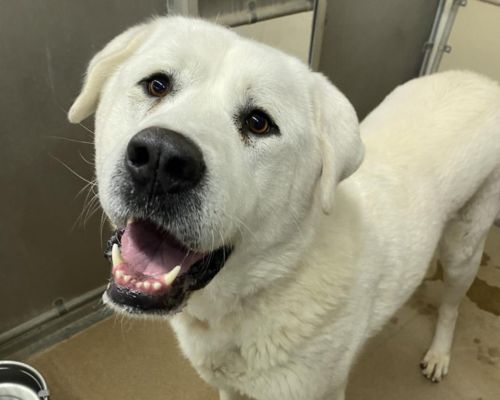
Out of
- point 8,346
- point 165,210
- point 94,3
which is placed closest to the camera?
point 165,210

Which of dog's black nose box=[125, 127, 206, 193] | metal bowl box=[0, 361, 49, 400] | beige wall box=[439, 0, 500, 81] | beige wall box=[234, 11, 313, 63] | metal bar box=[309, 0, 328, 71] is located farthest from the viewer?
beige wall box=[439, 0, 500, 81]

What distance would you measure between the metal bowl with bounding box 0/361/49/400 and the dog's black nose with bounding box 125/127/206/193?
1.22 metres

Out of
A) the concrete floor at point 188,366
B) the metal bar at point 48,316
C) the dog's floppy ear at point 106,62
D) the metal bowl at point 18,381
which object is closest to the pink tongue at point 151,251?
the dog's floppy ear at point 106,62

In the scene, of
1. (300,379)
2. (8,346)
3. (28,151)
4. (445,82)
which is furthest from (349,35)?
(8,346)

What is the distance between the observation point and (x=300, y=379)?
54.4 inches

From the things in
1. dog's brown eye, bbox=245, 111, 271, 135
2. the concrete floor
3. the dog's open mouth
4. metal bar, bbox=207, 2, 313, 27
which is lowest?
the concrete floor

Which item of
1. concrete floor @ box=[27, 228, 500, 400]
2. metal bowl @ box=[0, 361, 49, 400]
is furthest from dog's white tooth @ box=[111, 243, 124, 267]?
concrete floor @ box=[27, 228, 500, 400]

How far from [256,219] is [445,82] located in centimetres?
113

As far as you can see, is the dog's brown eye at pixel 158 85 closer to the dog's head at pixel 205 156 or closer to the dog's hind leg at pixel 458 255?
the dog's head at pixel 205 156

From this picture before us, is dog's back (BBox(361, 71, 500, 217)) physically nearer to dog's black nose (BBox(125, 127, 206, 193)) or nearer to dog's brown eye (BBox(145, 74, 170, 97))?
dog's brown eye (BBox(145, 74, 170, 97))

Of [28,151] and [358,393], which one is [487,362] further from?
[28,151]

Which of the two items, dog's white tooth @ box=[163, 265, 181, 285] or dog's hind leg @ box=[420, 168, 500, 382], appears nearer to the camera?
dog's white tooth @ box=[163, 265, 181, 285]

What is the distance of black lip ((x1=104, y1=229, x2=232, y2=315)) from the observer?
1.08m

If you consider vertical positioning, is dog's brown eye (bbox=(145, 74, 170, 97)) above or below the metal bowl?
above
